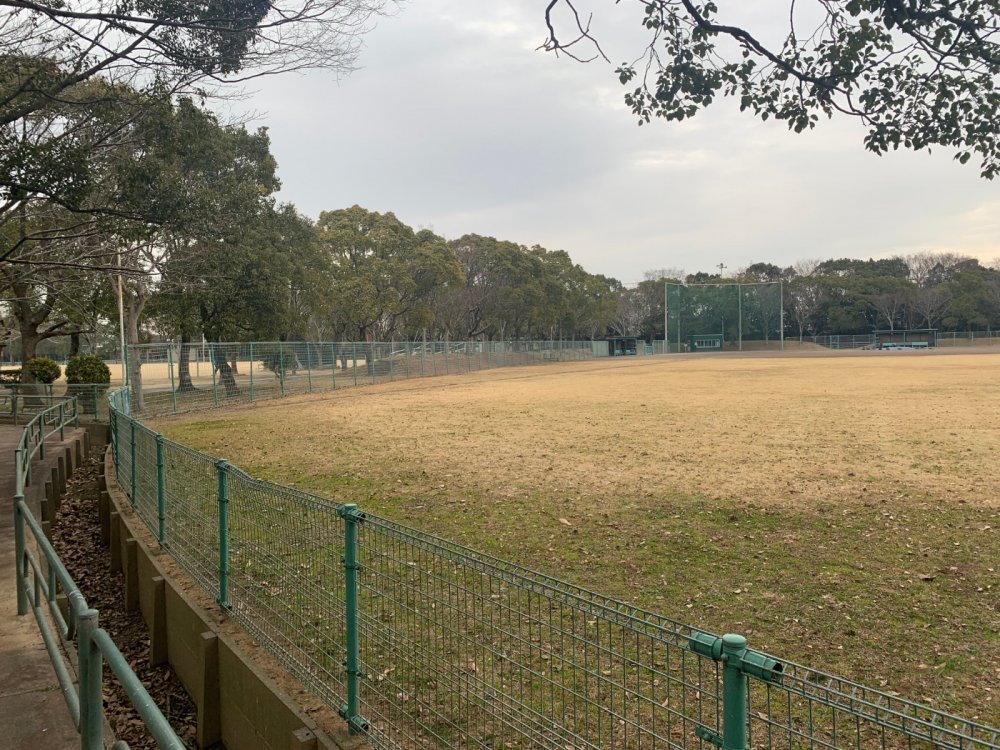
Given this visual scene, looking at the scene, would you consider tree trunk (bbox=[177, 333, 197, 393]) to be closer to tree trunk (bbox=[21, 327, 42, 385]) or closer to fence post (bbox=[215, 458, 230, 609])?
tree trunk (bbox=[21, 327, 42, 385])

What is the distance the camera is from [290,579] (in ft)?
16.0

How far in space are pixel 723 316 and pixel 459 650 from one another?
9228 centimetres

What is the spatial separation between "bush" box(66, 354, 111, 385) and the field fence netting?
3719 millimetres

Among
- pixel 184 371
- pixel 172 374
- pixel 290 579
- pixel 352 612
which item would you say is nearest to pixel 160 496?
pixel 290 579

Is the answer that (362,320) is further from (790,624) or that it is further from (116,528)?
(790,624)

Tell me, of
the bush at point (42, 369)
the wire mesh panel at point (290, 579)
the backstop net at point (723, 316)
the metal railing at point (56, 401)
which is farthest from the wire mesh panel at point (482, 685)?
the backstop net at point (723, 316)

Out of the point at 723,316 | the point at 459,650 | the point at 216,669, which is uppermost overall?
the point at 723,316

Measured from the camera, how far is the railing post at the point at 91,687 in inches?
102

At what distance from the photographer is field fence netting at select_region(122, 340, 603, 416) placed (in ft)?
71.1

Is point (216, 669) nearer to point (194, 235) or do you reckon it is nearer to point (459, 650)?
point (459, 650)

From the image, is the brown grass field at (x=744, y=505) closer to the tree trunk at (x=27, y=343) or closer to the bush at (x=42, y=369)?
the bush at (x=42, y=369)

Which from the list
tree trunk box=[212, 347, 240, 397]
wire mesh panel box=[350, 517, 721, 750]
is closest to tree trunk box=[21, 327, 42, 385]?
tree trunk box=[212, 347, 240, 397]

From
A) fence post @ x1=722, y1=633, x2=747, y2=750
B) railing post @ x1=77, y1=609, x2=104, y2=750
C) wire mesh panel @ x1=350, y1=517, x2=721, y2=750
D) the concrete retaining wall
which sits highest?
fence post @ x1=722, y1=633, x2=747, y2=750

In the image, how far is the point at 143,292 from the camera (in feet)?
81.0
